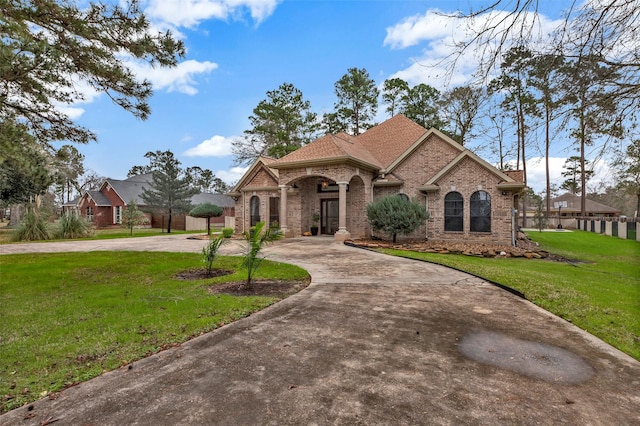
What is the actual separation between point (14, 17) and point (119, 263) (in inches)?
268

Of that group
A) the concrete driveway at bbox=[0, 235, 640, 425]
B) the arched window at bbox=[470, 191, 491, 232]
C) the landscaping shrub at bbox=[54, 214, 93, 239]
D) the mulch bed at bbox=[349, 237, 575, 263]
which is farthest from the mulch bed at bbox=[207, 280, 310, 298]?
the landscaping shrub at bbox=[54, 214, 93, 239]

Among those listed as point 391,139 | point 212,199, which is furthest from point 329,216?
point 212,199

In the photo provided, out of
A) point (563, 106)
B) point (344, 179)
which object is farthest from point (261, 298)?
point (344, 179)

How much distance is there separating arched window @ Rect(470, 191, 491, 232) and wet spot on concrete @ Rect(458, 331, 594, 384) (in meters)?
11.8

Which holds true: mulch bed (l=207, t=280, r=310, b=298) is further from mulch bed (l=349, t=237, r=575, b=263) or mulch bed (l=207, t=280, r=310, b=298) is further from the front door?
the front door

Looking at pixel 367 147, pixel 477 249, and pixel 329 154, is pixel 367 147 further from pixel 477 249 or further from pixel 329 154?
pixel 477 249

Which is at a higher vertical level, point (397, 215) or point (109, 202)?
point (109, 202)

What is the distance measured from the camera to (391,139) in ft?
66.1

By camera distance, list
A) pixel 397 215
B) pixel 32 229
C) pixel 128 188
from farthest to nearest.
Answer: pixel 128 188 < pixel 32 229 < pixel 397 215

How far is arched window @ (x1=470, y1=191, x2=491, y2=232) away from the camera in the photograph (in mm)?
14508

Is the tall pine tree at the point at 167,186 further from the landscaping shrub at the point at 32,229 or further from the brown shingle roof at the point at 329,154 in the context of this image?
the brown shingle roof at the point at 329,154

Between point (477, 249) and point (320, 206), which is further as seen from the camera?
point (320, 206)

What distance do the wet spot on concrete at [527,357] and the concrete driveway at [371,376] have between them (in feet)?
0.06

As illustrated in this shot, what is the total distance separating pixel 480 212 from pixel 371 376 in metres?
13.8
